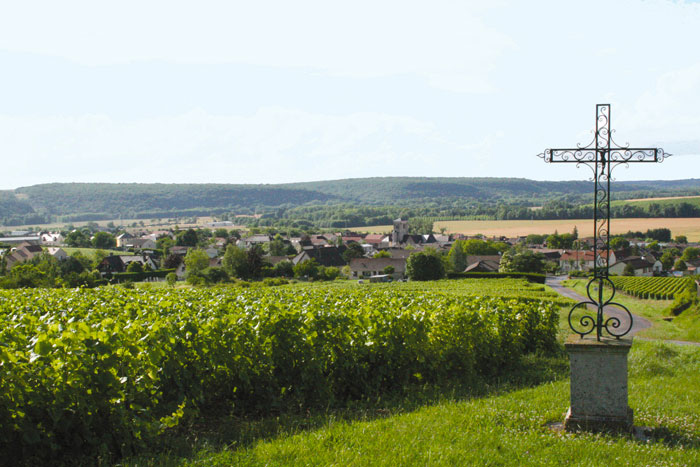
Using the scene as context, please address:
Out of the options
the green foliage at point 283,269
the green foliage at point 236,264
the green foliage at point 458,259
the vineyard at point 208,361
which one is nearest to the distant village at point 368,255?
the green foliage at point 458,259

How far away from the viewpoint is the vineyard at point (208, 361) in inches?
Answer: 230

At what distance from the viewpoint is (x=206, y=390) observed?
8.09 meters

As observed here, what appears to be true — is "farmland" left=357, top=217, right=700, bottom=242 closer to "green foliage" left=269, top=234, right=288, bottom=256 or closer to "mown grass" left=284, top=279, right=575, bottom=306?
"green foliage" left=269, top=234, right=288, bottom=256

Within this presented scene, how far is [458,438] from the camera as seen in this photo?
657cm

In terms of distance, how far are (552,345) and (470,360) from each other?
3.90m

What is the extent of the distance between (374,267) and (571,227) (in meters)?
86.7

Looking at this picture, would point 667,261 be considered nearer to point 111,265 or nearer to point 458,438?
point 111,265

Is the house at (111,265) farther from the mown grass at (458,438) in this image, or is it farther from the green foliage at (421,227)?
the green foliage at (421,227)

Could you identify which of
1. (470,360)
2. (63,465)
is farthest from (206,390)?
(470,360)

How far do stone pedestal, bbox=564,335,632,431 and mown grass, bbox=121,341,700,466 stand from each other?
235mm

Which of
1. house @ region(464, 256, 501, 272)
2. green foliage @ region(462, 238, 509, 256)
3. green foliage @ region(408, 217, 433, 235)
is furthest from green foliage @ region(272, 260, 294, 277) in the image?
green foliage @ region(408, 217, 433, 235)

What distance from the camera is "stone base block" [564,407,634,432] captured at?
687 centimetres

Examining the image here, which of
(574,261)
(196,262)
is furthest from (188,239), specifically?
(574,261)

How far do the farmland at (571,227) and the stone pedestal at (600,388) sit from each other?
486ft
